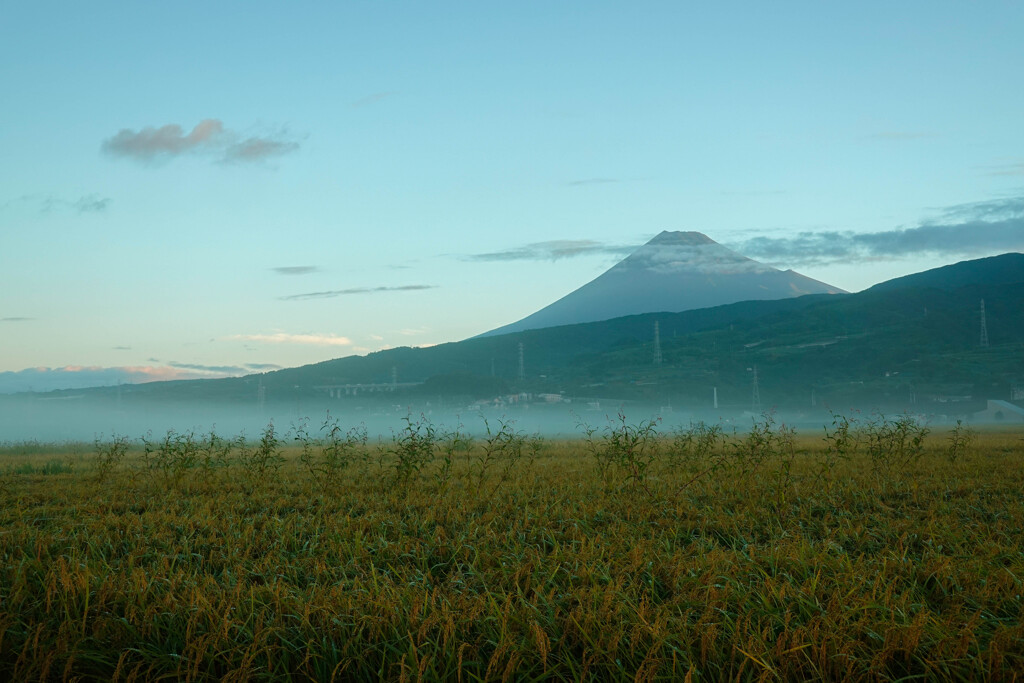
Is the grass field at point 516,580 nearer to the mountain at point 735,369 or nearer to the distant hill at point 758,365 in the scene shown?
the distant hill at point 758,365

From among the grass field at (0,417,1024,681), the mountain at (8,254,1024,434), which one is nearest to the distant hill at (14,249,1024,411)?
the mountain at (8,254,1024,434)

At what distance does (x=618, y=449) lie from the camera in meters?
9.96

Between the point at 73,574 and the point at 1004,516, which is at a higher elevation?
the point at 73,574

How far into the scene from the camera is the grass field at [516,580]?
10.7 ft

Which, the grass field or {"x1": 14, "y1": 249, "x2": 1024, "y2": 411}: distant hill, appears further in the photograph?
{"x1": 14, "y1": 249, "x2": 1024, "y2": 411}: distant hill

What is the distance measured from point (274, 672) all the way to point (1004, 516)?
7.07m

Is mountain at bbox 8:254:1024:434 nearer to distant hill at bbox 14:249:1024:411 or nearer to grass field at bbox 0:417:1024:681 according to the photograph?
distant hill at bbox 14:249:1024:411

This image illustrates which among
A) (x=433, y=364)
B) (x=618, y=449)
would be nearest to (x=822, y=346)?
(x=433, y=364)

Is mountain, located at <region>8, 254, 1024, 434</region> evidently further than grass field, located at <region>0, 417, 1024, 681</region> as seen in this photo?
Yes

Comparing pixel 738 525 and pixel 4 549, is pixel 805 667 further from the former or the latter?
pixel 4 549

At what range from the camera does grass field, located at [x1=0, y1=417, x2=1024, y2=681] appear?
3.26 metres

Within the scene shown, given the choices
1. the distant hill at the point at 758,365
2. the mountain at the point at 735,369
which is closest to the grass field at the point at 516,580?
the distant hill at the point at 758,365

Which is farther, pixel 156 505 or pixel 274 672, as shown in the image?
pixel 156 505

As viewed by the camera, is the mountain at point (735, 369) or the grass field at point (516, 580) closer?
the grass field at point (516, 580)
